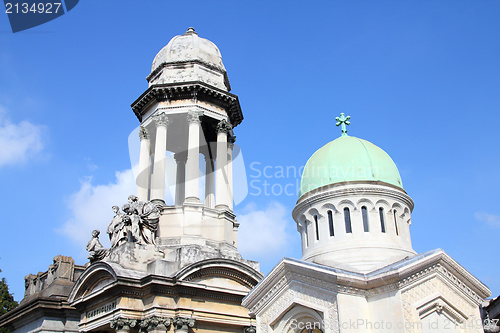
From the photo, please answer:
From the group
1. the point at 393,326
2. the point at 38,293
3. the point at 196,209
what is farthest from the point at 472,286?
the point at 38,293

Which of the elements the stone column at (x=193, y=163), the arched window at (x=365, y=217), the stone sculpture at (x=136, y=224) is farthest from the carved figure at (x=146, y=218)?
the arched window at (x=365, y=217)

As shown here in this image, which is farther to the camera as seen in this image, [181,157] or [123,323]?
[181,157]

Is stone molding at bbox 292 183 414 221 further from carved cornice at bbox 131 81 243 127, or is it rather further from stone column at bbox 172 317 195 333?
carved cornice at bbox 131 81 243 127

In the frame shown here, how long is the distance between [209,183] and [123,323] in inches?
457

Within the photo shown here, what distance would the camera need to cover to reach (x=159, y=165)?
89.9 feet

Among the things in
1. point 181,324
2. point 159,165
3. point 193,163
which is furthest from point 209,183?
point 181,324

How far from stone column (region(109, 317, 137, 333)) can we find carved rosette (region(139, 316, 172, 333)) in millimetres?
374

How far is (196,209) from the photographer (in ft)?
87.7

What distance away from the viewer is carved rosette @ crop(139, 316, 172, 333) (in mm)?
21672

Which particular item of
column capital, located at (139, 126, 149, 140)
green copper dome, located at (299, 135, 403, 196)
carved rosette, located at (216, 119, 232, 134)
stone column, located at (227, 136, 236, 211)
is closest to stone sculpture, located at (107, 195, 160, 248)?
stone column, located at (227, 136, 236, 211)

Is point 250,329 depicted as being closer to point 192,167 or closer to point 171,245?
point 171,245

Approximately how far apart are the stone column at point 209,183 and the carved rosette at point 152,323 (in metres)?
9.71

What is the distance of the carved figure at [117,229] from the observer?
24.4 metres

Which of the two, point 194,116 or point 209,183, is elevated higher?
point 194,116
